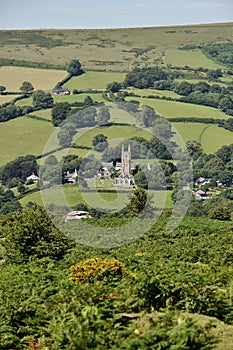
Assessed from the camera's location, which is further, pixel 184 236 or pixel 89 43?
pixel 89 43

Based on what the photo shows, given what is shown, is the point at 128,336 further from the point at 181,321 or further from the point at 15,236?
the point at 15,236

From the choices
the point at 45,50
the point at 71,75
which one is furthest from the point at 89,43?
the point at 71,75

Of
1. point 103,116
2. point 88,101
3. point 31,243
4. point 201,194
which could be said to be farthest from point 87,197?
point 31,243

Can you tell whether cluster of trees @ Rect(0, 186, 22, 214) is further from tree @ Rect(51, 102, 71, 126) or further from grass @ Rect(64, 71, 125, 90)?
grass @ Rect(64, 71, 125, 90)

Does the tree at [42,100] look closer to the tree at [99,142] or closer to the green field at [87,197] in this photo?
the tree at [99,142]

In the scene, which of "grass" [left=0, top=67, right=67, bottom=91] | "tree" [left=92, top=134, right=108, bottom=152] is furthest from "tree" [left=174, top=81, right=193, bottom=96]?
"tree" [left=92, top=134, right=108, bottom=152]

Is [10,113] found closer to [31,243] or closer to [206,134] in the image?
[206,134]
